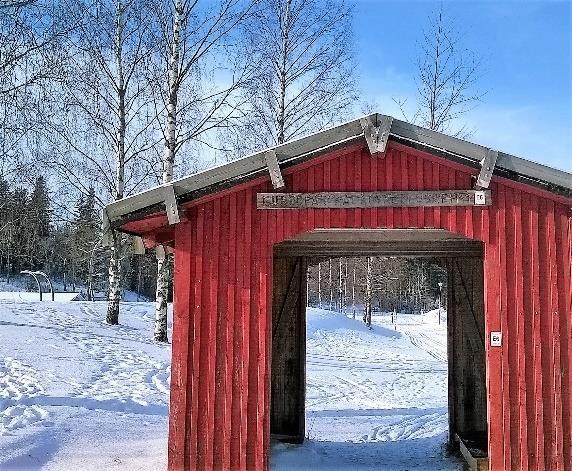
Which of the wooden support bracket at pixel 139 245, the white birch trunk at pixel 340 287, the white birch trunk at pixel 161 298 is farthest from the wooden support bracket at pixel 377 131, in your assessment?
the white birch trunk at pixel 340 287

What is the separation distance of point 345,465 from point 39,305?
15.2m

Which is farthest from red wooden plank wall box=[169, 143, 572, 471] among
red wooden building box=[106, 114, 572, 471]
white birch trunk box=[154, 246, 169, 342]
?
white birch trunk box=[154, 246, 169, 342]

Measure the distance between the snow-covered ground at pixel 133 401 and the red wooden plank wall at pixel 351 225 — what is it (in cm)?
134

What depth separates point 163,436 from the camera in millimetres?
8375

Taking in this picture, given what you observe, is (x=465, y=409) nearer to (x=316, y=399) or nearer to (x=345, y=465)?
(x=345, y=465)

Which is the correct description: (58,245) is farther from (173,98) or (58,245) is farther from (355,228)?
(355,228)

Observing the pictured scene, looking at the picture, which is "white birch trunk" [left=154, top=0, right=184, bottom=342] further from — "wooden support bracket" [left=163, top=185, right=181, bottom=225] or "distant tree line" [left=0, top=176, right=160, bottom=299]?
"wooden support bracket" [left=163, top=185, right=181, bottom=225]

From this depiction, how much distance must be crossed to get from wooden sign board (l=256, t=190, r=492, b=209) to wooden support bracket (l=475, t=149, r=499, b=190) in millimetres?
199

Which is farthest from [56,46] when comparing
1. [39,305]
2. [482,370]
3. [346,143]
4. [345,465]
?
[39,305]

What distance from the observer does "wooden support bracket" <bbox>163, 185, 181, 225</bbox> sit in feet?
20.0

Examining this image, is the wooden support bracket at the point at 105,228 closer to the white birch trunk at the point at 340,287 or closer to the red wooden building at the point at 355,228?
the red wooden building at the point at 355,228

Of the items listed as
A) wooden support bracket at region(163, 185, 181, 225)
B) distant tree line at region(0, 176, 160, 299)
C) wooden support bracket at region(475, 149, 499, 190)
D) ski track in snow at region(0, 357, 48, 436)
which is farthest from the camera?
distant tree line at region(0, 176, 160, 299)

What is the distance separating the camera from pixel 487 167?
590 cm

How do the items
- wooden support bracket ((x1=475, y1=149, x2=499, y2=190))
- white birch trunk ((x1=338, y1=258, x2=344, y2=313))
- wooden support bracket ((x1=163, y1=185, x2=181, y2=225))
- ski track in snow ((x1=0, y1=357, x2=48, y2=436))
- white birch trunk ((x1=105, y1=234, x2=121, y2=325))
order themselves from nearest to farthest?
wooden support bracket ((x1=475, y1=149, x2=499, y2=190)) < wooden support bracket ((x1=163, y1=185, x2=181, y2=225)) < ski track in snow ((x1=0, y1=357, x2=48, y2=436)) < white birch trunk ((x1=105, y1=234, x2=121, y2=325)) < white birch trunk ((x1=338, y1=258, x2=344, y2=313))
